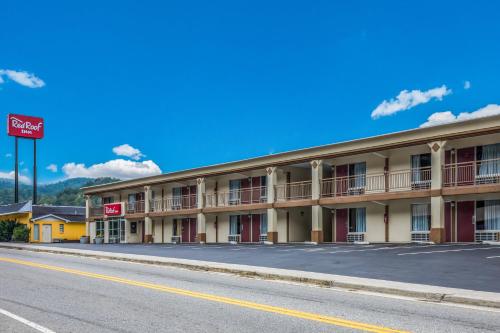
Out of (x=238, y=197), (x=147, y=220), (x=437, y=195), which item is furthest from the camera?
(x=147, y=220)

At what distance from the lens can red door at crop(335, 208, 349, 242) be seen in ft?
102

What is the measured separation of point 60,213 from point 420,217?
47.4m

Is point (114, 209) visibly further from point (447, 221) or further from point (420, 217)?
point (447, 221)

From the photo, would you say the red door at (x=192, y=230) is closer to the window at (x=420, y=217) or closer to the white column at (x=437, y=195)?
the window at (x=420, y=217)

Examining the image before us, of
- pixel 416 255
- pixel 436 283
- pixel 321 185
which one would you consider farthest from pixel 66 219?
pixel 436 283

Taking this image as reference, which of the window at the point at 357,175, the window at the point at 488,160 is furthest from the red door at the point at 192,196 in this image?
the window at the point at 488,160

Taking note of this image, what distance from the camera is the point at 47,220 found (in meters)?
58.2

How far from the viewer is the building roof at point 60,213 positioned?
58.0 m

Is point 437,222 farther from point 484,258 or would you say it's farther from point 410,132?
point 484,258

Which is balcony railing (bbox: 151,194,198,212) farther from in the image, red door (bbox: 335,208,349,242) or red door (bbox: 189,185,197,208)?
red door (bbox: 335,208,349,242)

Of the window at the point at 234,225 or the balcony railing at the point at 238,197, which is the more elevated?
the balcony railing at the point at 238,197

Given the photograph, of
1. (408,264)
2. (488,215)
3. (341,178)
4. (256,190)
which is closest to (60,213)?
(256,190)

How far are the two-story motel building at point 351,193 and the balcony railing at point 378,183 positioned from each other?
6cm

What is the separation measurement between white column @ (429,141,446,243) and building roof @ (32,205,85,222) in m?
45.7
